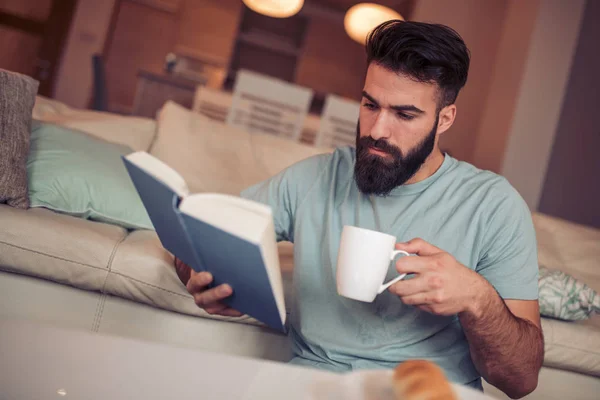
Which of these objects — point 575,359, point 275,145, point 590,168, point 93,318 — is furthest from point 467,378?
point 590,168

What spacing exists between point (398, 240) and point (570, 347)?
85 cm

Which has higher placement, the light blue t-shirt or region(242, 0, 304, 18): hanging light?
region(242, 0, 304, 18): hanging light

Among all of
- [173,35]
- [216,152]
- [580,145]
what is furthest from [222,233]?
[173,35]

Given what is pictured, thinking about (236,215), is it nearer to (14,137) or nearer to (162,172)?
(162,172)

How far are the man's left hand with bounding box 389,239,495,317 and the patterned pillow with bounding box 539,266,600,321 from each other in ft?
3.04

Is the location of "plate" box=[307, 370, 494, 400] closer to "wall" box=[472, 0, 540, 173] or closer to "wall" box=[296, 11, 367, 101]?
"wall" box=[472, 0, 540, 173]

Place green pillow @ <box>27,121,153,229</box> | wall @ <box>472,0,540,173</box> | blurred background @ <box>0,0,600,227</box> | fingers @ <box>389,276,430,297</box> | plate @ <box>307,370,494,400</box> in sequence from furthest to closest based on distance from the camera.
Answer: wall @ <box>472,0,540,173</box>, blurred background @ <box>0,0,600,227</box>, green pillow @ <box>27,121,153,229</box>, fingers @ <box>389,276,430,297</box>, plate @ <box>307,370,494,400</box>

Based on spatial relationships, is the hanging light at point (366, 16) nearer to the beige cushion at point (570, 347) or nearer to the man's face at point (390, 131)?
the beige cushion at point (570, 347)

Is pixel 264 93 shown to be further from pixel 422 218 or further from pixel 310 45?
pixel 310 45

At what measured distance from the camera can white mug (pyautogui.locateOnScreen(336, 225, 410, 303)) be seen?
79 centimetres

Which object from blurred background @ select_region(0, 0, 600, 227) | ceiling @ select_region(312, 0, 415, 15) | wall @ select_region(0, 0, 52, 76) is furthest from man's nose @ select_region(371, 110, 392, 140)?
ceiling @ select_region(312, 0, 415, 15)

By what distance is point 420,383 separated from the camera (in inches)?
19.7

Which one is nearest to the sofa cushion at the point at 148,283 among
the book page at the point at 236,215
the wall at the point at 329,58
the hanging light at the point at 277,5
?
the book page at the point at 236,215

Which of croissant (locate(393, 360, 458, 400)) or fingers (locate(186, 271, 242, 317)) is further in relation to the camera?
fingers (locate(186, 271, 242, 317))
